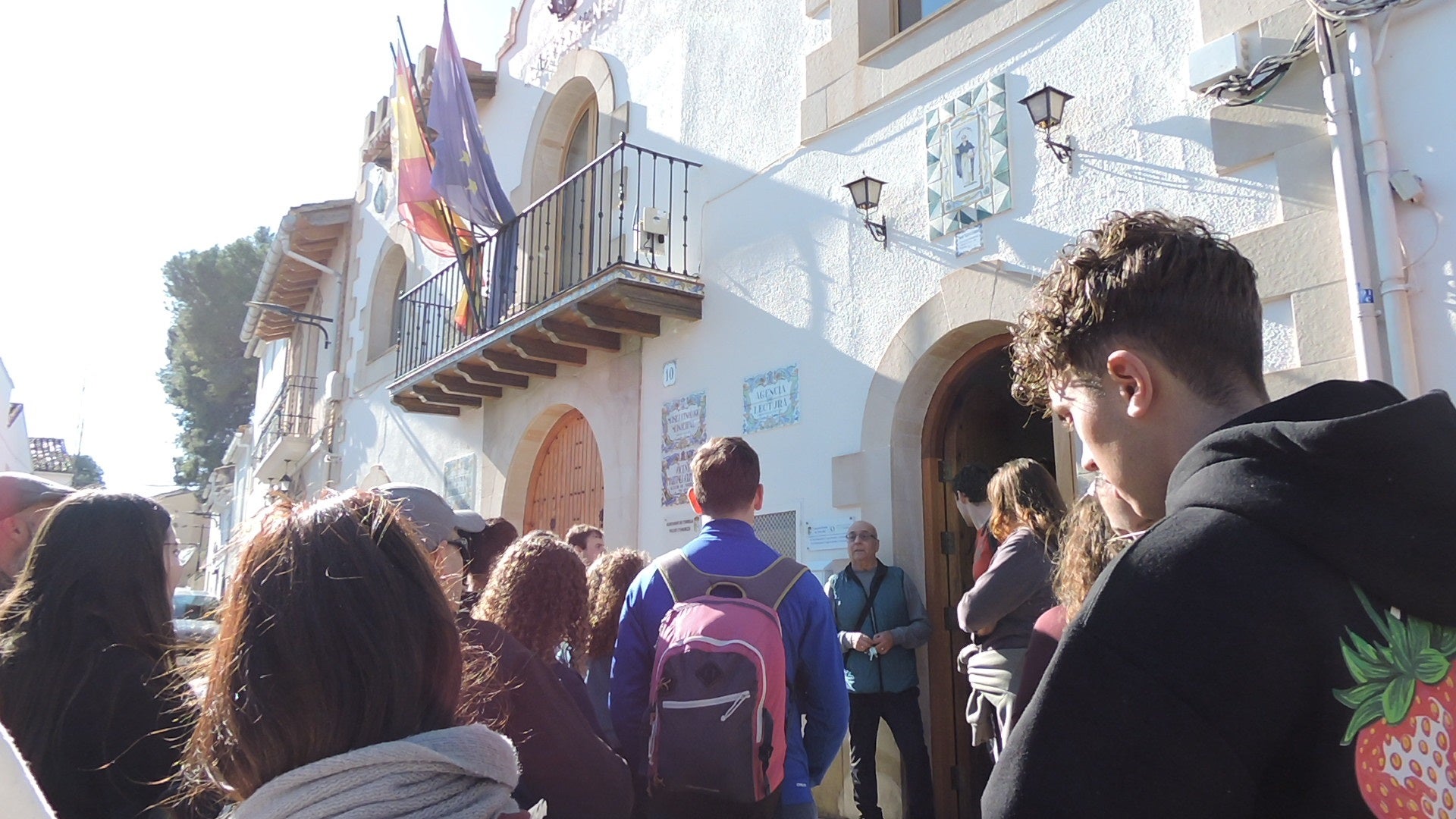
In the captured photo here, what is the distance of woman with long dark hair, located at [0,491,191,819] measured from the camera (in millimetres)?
1812

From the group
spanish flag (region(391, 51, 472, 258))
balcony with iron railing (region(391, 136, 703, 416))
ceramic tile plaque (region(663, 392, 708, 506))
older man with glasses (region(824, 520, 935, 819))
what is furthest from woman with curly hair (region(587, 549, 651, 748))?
spanish flag (region(391, 51, 472, 258))

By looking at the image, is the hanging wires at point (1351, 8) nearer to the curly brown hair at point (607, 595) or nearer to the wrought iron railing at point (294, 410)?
the curly brown hair at point (607, 595)

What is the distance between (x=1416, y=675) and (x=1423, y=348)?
3.59 metres

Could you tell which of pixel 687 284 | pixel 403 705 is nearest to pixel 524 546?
pixel 403 705

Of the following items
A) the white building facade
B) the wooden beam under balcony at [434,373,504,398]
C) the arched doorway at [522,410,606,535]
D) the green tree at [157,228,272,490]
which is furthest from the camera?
the green tree at [157,228,272,490]

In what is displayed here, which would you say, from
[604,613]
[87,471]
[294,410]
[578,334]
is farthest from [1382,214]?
[87,471]

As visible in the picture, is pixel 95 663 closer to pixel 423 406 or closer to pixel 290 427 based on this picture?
pixel 423 406

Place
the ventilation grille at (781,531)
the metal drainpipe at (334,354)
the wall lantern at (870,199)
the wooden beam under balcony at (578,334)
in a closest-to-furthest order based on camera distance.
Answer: the wall lantern at (870,199)
the ventilation grille at (781,531)
the wooden beam under balcony at (578,334)
the metal drainpipe at (334,354)

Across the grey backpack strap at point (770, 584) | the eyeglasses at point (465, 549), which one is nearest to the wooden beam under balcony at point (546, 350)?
the eyeglasses at point (465, 549)

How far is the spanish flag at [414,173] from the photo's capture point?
9719mm

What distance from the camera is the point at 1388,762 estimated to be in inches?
36.9

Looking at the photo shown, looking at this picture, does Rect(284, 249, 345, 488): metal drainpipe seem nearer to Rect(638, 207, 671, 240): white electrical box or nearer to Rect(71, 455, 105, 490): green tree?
Rect(638, 207, 671, 240): white electrical box

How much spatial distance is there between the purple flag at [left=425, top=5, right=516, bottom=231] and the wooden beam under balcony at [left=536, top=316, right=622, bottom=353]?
1784mm

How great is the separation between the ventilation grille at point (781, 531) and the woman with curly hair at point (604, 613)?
9.11 feet
